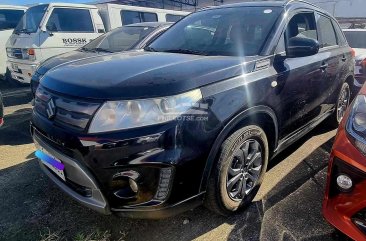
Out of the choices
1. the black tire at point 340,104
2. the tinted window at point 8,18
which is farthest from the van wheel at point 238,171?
the tinted window at point 8,18

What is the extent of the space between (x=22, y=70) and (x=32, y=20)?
1.26 m

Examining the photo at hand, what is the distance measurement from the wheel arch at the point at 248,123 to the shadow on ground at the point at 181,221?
0.47m

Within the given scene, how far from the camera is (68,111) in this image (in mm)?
2111

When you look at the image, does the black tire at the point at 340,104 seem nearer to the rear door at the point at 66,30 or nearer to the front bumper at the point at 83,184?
the front bumper at the point at 83,184

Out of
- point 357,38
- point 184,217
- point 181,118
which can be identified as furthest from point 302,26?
point 357,38

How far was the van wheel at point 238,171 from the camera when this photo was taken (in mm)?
2281

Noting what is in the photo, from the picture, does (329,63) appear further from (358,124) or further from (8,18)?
(8,18)

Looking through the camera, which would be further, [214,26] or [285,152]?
[285,152]

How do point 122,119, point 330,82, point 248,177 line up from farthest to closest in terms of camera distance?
1. point 330,82
2. point 248,177
3. point 122,119

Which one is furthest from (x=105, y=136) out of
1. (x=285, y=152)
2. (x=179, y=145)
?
(x=285, y=152)

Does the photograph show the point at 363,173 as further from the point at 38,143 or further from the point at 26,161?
the point at 26,161

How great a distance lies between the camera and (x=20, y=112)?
19.7 feet

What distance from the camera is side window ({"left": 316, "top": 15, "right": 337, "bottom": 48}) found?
3684 mm

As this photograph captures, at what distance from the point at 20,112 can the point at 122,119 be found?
16.1ft
